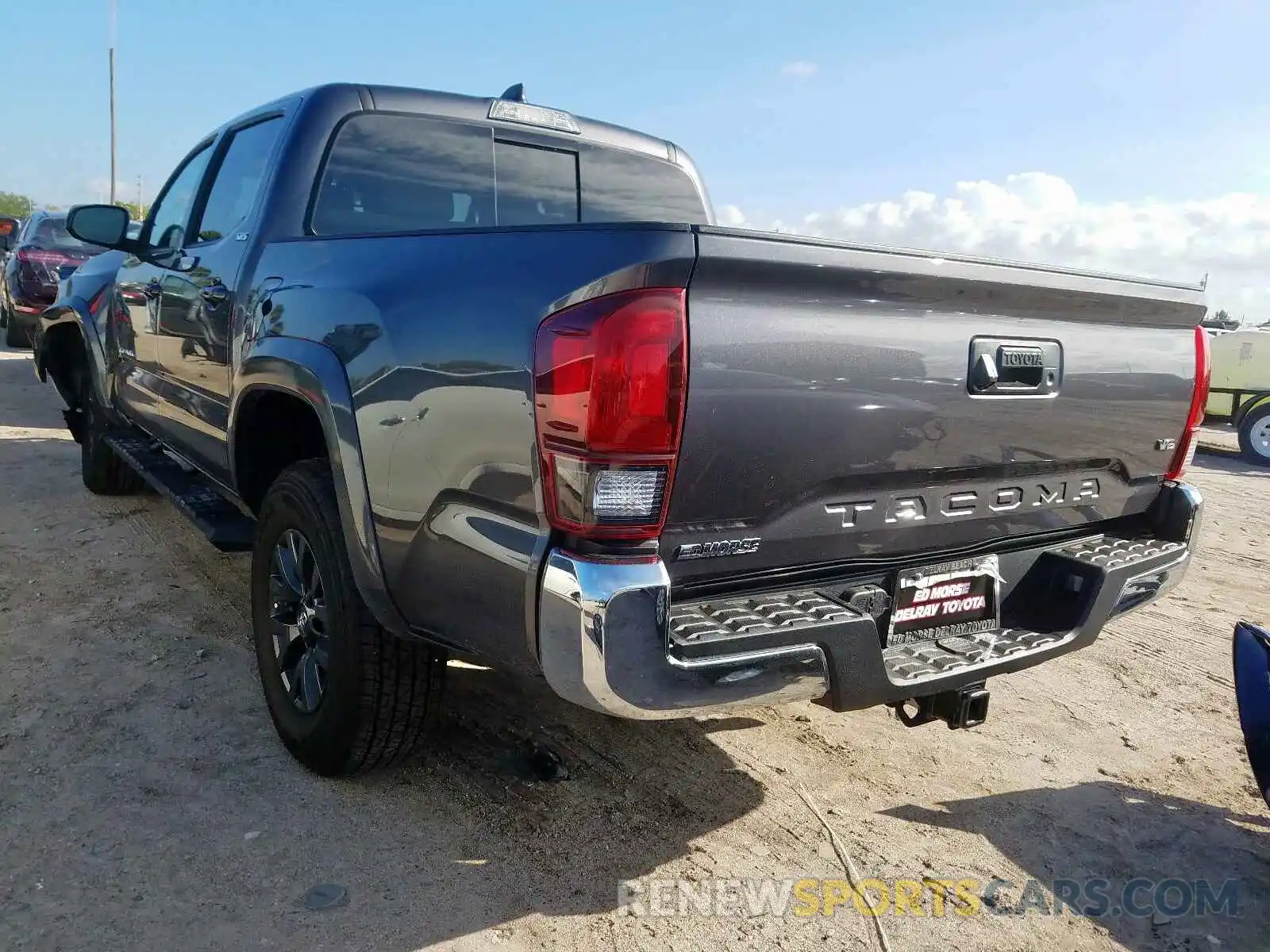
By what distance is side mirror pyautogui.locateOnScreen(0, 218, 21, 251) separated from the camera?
41.8 feet

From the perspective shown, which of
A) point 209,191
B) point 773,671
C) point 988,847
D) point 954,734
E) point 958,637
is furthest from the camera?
point 209,191

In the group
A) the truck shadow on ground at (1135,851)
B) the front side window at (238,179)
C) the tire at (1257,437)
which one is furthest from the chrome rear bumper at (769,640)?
the tire at (1257,437)

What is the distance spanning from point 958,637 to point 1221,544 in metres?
4.94

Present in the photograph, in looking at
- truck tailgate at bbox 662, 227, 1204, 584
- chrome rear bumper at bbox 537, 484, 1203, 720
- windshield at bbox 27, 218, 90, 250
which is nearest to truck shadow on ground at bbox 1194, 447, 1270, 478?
truck tailgate at bbox 662, 227, 1204, 584

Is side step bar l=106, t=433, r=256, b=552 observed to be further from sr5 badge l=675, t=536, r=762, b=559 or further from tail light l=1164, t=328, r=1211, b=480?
tail light l=1164, t=328, r=1211, b=480

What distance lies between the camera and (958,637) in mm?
2479

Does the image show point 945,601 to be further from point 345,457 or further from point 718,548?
point 345,457

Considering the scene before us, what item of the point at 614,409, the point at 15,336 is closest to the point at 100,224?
the point at 614,409

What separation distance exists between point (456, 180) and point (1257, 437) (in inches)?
427

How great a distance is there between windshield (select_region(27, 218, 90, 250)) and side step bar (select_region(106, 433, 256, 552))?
24.7 ft

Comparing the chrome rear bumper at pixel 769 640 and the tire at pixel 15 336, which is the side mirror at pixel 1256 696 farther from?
the tire at pixel 15 336

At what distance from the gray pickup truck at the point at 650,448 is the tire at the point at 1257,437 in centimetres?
975

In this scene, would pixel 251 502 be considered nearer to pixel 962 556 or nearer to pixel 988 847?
pixel 962 556

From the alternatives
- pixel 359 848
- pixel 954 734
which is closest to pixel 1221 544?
pixel 954 734
